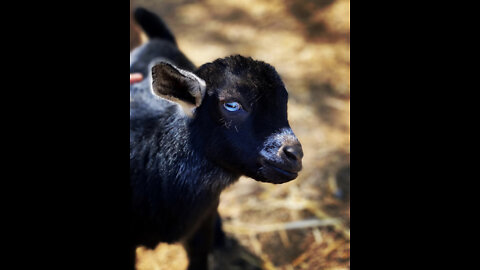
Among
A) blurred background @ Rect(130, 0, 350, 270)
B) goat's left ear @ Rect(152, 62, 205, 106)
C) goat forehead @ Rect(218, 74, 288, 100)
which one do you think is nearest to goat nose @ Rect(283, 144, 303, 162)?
goat forehead @ Rect(218, 74, 288, 100)

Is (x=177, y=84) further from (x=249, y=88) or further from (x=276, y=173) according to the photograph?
(x=276, y=173)

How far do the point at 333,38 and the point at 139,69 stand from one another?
16.4ft

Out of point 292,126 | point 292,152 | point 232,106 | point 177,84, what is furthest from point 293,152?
point 292,126

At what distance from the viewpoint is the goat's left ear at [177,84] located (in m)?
2.44

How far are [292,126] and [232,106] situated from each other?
3.50 m

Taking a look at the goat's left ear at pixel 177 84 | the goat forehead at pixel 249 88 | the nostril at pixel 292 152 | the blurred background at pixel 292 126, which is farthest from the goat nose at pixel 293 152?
the blurred background at pixel 292 126

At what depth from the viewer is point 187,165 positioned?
2814mm

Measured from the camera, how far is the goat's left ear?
2.44 m

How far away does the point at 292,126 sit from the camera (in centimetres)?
595

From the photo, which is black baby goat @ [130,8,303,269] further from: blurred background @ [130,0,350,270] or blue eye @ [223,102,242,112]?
blurred background @ [130,0,350,270]

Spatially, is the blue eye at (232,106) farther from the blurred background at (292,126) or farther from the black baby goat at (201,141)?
the blurred background at (292,126)

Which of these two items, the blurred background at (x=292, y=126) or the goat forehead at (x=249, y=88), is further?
the blurred background at (x=292, y=126)
